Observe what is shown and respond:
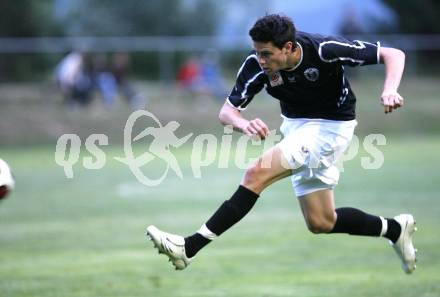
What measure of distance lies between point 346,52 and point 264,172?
104 cm

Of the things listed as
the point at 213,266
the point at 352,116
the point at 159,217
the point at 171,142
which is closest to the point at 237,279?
the point at 213,266

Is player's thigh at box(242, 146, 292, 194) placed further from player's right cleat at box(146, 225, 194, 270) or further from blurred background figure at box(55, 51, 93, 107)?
blurred background figure at box(55, 51, 93, 107)

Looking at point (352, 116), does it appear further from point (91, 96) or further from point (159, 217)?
point (91, 96)

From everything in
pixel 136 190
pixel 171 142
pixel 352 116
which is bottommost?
pixel 171 142

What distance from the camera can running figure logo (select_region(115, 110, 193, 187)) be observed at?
19172 mm

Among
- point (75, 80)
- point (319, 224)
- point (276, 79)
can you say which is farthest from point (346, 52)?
point (75, 80)

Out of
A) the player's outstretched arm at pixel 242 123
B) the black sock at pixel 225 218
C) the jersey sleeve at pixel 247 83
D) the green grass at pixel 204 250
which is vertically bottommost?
the green grass at pixel 204 250

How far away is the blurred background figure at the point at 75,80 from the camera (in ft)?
84.8

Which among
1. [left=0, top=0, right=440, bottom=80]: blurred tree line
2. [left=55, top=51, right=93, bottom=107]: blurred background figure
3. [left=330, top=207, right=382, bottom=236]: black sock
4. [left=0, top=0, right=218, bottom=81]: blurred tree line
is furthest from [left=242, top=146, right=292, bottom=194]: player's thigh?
[left=0, top=0, right=218, bottom=81]: blurred tree line

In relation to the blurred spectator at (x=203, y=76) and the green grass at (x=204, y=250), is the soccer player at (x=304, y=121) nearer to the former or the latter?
the green grass at (x=204, y=250)

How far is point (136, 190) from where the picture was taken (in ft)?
52.4

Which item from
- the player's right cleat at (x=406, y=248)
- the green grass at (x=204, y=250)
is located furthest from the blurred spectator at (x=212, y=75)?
the player's right cleat at (x=406, y=248)

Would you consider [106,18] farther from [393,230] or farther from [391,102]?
[391,102]

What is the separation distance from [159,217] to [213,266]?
3.57m
